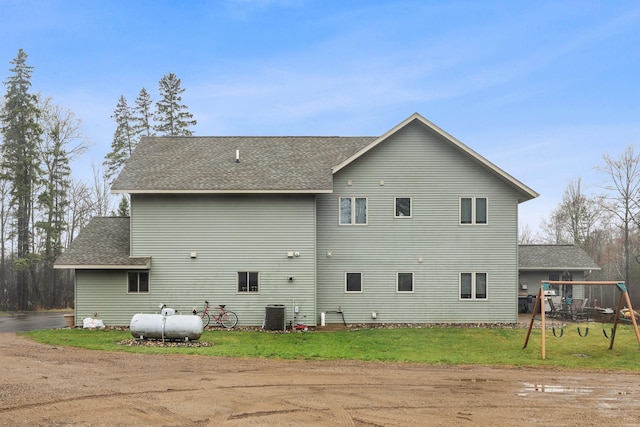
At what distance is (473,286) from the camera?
24.1 metres

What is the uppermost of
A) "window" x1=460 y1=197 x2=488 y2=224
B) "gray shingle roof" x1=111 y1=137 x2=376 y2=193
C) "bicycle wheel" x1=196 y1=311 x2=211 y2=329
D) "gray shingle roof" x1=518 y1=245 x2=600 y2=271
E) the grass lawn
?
"gray shingle roof" x1=111 y1=137 x2=376 y2=193

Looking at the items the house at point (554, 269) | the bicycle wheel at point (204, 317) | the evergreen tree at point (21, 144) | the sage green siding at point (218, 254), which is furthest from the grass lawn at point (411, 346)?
the evergreen tree at point (21, 144)

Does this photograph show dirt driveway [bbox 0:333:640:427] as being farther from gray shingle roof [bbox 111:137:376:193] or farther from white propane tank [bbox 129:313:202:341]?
gray shingle roof [bbox 111:137:376:193]

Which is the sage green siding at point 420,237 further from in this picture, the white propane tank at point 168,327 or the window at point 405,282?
the white propane tank at point 168,327

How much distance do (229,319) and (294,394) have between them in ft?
40.1

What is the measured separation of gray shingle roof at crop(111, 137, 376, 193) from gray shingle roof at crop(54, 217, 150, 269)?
8.69 feet

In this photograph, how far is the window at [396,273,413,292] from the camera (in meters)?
24.0

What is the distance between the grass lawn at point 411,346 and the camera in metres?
15.6

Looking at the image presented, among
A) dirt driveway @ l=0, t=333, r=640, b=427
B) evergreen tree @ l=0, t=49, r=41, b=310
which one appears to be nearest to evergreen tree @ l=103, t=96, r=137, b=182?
evergreen tree @ l=0, t=49, r=41, b=310

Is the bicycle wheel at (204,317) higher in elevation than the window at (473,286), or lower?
lower

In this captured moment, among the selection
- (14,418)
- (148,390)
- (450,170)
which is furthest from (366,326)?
(14,418)

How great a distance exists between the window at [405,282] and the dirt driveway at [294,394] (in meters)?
9.50

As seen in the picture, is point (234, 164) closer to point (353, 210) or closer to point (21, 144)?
point (353, 210)

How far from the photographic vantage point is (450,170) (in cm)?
2414
